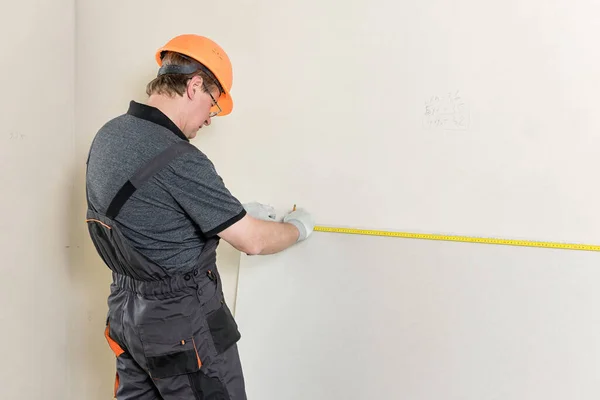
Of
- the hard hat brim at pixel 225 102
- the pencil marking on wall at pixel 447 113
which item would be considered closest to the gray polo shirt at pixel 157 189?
the hard hat brim at pixel 225 102

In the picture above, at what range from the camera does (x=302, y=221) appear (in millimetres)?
1638

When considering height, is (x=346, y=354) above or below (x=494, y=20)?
below

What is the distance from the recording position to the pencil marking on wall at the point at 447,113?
1.55m

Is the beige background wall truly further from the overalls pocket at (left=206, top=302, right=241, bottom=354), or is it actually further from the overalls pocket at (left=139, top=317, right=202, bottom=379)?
the overalls pocket at (left=139, top=317, right=202, bottom=379)

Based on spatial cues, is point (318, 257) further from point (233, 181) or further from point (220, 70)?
point (220, 70)

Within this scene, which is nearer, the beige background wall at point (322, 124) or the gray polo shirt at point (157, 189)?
the gray polo shirt at point (157, 189)

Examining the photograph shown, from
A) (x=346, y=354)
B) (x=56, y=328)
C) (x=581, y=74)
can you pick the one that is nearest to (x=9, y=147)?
(x=56, y=328)

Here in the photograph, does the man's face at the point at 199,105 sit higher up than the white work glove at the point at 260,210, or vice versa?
the man's face at the point at 199,105

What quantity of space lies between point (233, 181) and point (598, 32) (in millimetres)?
1233


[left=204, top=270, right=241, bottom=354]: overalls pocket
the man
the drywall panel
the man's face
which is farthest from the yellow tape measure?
the man's face

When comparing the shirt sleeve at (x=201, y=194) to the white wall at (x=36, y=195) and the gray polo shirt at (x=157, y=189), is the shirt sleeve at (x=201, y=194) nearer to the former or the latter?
the gray polo shirt at (x=157, y=189)

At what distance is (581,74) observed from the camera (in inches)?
57.1

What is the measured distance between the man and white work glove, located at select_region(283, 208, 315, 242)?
17 cm

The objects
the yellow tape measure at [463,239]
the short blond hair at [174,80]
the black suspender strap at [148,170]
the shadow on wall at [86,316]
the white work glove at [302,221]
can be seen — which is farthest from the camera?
the shadow on wall at [86,316]
